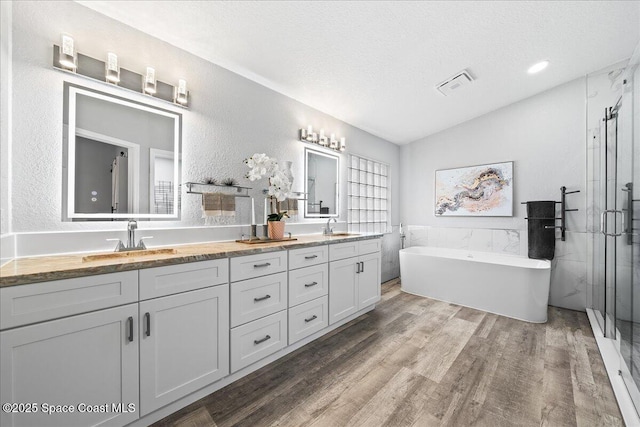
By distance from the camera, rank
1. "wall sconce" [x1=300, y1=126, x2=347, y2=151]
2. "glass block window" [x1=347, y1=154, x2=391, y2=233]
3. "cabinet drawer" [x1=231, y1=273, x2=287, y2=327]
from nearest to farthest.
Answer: "cabinet drawer" [x1=231, y1=273, x2=287, y2=327] < "wall sconce" [x1=300, y1=126, x2=347, y2=151] < "glass block window" [x1=347, y1=154, x2=391, y2=233]

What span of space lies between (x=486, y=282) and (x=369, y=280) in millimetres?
1452

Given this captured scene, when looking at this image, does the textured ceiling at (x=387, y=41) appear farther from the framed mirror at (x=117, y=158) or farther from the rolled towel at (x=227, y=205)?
the rolled towel at (x=227, y=205)

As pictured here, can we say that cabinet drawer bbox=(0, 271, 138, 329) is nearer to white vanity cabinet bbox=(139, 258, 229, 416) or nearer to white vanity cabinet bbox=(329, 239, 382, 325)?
white vanity cabinet bbox=(139, 258, 229, 416)

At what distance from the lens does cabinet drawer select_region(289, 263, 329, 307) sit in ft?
6.89

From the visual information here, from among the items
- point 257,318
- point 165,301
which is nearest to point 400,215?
point 257,318

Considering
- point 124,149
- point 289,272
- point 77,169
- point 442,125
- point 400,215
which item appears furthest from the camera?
point 400,215

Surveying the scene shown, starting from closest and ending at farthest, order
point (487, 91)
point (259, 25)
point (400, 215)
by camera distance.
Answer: point (259, 25) < point (487, 91) < point (400, 215)

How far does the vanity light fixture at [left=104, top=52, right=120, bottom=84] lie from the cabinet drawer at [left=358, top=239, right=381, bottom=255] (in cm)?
239

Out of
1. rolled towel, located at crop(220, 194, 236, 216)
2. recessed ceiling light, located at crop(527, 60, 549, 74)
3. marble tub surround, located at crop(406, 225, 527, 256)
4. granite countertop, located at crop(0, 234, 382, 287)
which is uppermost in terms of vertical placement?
recessed ceiling light, located at crop(527, 60, 549, 74)

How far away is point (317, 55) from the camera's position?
230 centimetres

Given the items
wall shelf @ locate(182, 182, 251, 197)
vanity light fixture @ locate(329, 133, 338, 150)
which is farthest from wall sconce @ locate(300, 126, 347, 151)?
wall shelf @ locate(182, 182, 251, 197)

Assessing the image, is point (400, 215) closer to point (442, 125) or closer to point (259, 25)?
point (442, 125)

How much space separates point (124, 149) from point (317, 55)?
170cm

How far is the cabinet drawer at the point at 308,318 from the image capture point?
82.7 inches
